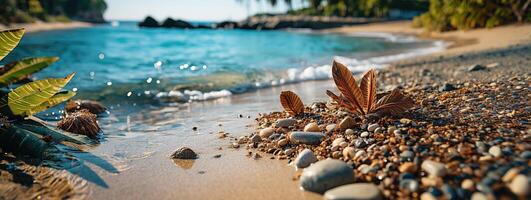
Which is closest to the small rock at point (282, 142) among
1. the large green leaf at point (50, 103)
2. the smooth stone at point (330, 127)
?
the smooth stone at point (330, 127)

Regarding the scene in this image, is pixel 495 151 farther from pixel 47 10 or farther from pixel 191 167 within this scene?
pixel 47 10

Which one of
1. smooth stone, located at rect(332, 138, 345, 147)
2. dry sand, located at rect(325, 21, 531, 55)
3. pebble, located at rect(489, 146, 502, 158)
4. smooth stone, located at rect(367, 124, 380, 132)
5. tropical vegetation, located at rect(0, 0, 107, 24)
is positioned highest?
tropical vegetation, located at rect(0, 0, 107, 24)

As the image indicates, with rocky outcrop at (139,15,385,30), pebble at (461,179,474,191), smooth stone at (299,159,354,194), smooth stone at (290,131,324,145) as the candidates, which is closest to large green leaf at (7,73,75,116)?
smooth stone at (290,131,324,145)

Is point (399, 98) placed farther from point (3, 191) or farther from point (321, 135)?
point (3, 191)

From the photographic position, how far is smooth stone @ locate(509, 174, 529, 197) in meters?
1.85

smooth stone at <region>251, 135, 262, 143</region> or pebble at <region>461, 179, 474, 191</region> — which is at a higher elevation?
pebble at <region>461, 179, 474, 191</region>

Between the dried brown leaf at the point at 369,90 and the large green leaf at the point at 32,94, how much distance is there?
2.62 m

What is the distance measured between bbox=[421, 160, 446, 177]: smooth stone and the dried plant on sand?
1.24 m

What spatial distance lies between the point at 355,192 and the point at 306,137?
1.24 meters

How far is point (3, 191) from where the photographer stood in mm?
2521

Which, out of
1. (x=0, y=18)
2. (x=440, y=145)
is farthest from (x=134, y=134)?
(x=0, y=18)

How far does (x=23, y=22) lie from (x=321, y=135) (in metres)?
61.0

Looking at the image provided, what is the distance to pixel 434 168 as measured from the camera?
2.21 metres

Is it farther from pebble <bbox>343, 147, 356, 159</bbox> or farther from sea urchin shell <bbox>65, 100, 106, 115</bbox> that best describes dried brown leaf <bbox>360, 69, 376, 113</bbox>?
sea urchin shell <bbox>65, 100, 106, 115</bbox>
